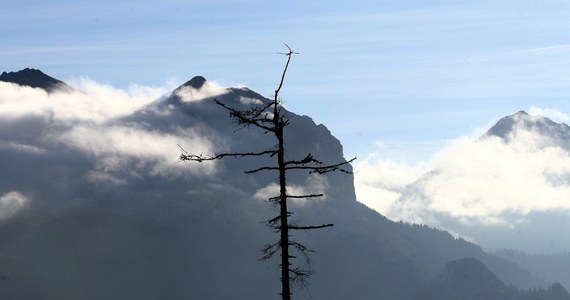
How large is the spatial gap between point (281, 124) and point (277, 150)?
4.10 feet

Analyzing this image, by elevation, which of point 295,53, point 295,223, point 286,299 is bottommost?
point 286,299

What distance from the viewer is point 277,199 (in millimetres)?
40438

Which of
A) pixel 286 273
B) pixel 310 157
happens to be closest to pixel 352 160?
pixel 310 157

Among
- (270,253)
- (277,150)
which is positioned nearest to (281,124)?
(277,150)

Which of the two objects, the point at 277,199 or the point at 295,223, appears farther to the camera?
the point at 295,223

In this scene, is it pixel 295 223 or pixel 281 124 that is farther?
pixel 295 223

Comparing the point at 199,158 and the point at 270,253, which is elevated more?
the point at 199,158

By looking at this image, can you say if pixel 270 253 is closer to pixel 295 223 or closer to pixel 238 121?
pixel 295 223

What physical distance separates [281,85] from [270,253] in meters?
6.71

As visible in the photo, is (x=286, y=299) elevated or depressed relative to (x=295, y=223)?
depressed

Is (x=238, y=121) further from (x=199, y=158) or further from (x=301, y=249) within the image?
(x=301, y=249)

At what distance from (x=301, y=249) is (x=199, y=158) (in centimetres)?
610

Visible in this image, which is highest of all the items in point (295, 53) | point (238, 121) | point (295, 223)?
point (295, 53)

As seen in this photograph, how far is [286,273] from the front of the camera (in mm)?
41062
